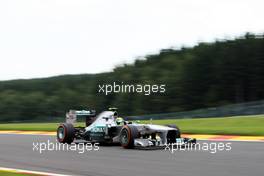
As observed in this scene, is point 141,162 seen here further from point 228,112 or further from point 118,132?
point 228,112

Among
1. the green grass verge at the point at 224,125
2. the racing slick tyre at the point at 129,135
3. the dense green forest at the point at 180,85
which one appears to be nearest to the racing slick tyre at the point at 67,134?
the racing slick tyre at the point at 129,135

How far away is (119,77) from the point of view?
77812mm

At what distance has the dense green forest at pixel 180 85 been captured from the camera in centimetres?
6188

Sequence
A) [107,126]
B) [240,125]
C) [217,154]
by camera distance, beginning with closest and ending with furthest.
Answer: [217,154] < [107,126] < [240,125]

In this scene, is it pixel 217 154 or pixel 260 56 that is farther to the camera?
pixel 260 56

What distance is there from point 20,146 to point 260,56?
164ft

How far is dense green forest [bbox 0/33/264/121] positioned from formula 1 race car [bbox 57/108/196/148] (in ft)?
155

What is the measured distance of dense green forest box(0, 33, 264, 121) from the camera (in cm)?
6188

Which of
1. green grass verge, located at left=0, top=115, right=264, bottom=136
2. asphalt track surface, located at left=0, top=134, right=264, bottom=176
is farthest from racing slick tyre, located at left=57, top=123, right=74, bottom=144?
green grass verge, located at left=0, top=115, right=264, bottom=136

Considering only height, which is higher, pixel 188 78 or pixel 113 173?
pixel 188 78

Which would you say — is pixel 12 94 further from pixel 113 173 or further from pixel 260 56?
pixel 113 173

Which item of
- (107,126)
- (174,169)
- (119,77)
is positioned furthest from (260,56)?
(174,169)

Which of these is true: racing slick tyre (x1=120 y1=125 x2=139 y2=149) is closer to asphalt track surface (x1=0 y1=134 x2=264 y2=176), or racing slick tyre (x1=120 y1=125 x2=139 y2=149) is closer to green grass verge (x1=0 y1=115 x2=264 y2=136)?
asphalt track surface (x1=0 y1=134 x2=264 y2=176)

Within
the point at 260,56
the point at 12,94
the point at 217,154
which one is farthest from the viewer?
the point at 12,94
